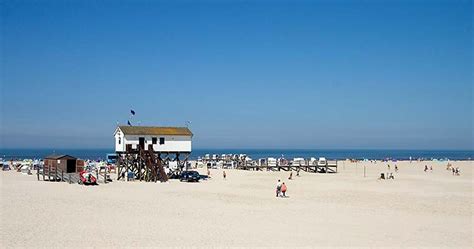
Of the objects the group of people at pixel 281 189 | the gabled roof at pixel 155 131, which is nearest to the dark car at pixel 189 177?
the gabled roof at pixel 155 131

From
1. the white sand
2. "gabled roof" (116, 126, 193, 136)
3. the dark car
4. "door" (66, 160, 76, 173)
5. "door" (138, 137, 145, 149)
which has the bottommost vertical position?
the white sand

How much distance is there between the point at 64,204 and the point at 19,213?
350 centimetres

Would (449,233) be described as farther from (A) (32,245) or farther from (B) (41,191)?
(B) (41,191)

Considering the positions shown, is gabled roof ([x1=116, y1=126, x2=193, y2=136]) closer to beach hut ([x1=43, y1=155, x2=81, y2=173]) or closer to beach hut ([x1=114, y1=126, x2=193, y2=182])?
beach hut ([x1=114, y1=126, x2=193, y2=182])

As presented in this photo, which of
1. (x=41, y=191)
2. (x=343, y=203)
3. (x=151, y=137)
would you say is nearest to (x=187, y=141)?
(x=151, y=137)

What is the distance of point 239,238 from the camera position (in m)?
18.2

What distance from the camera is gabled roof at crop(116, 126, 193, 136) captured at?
4489cm

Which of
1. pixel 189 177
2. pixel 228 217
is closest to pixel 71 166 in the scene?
pixel 189 177

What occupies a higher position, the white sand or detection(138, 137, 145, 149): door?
detection(138, 137, 145, 149): door

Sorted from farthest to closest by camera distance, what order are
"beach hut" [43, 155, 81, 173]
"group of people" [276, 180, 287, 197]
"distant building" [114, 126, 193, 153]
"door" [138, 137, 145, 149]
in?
"door" [138, 137, 145, 149] → "distant building" [114, 126, 193, 153] → "beach hut" [43, 155, 81, 173] → "group of people" [276, 180, 287, 197]

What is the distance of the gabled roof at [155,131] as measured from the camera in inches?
1767

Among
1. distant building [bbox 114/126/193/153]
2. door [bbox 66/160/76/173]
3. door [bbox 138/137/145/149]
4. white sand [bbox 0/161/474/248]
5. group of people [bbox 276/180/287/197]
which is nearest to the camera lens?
white sand [bbox 0/161/474/248]

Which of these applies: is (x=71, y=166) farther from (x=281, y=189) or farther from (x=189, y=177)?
(x=281, y=189)

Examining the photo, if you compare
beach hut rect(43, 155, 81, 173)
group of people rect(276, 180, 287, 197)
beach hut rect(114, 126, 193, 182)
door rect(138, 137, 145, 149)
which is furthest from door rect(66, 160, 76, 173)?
group of people rect(276, 180, 287, 197)
